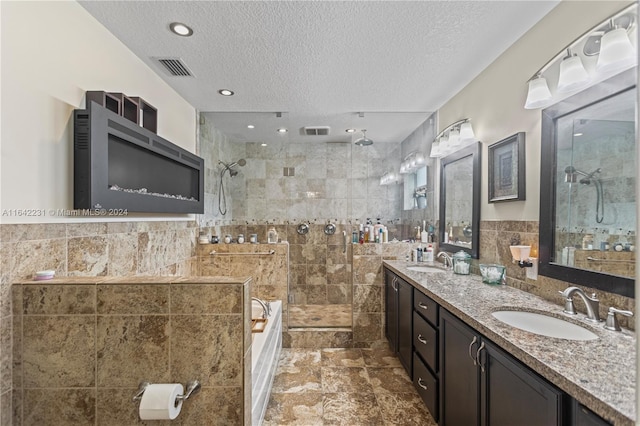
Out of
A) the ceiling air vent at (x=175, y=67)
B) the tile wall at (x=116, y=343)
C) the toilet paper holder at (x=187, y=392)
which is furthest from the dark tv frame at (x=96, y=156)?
the toilet paper holder at (x=187, y=392)

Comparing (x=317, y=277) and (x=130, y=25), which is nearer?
(x=130, y=25)

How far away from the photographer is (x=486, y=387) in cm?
130

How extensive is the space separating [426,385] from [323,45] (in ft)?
8.13

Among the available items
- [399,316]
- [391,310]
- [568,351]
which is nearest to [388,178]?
[391,310]

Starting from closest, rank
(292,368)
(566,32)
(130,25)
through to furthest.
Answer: (566,32)
(130,25)
(292,368)

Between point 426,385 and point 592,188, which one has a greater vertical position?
point 592,188

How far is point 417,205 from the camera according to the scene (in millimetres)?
3537

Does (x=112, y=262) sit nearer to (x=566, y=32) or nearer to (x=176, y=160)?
(x=176, y=160)

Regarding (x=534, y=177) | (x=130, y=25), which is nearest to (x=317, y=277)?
(x=534, y=177)

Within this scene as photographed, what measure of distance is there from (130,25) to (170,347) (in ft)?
6.28

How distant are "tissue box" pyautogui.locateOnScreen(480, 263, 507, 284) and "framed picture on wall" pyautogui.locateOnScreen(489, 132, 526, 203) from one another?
49 cm

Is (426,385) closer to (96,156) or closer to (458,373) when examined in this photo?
(458,373)

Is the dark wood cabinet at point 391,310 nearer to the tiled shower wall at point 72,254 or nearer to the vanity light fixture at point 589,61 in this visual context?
the vanity light fixture at point 589,61

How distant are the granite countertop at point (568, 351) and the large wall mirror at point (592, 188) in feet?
0.77
